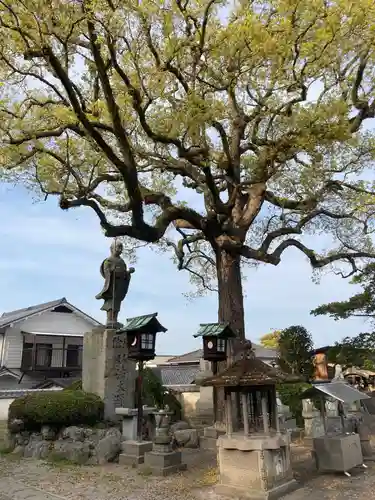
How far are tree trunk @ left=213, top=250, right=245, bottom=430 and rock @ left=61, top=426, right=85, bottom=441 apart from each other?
3.66 metres

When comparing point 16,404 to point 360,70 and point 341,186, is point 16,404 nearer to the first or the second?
point 341,186

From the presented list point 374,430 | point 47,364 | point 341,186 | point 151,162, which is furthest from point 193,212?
point 47,364

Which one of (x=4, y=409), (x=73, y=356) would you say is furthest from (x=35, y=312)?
(x=4, y=409)

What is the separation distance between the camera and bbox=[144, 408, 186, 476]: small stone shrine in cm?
779

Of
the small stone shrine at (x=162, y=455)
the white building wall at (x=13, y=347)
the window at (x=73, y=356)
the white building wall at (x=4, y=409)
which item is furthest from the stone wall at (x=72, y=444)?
the window at (x=73, y=356)

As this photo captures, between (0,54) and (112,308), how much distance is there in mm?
7159

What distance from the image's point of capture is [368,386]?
2295 centimetres

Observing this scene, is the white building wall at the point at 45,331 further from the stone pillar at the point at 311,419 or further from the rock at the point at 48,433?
the stone pillar at the point at 311,419

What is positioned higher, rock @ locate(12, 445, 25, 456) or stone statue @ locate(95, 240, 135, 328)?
stone statue @ locate(95, 240, 135, 328)

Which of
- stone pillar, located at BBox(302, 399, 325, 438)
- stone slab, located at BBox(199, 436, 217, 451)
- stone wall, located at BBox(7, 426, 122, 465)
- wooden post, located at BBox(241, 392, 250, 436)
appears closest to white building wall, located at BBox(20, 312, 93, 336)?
stone wall, located at BBox(7, 426, 122, 465)

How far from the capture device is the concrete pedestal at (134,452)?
8.46m

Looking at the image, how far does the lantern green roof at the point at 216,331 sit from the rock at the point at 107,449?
134 inches

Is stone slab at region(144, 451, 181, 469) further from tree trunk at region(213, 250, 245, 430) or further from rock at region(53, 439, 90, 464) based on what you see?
tree trunk at region(213, 250, 245, 430)

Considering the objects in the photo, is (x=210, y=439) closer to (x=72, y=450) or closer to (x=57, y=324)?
(x=72, y=450)
